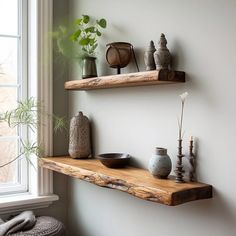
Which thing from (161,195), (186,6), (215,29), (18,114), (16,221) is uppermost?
(186,6)

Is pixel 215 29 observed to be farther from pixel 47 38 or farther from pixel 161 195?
pixel 47 38

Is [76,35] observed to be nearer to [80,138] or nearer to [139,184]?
[80,138]

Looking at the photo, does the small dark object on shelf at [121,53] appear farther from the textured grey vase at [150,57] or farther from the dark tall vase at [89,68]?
the dark tall vase at [89,68]

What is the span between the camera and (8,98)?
2.62 meters

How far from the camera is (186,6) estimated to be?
1.74 metres

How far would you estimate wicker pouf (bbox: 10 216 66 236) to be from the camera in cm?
212

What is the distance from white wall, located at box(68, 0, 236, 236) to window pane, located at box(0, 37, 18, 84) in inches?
22.9

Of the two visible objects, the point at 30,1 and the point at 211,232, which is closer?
the point at 211,232

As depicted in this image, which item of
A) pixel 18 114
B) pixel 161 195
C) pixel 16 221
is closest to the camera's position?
pixel 161 195

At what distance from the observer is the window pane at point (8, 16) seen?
8.57 feet

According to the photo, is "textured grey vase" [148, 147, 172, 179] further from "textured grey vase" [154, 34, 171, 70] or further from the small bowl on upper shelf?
"textured grey vase" [154, 34, 171, 70]

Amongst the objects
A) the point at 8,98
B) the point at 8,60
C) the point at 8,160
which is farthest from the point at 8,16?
the point at 8,160

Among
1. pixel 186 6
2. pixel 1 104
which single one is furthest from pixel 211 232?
pixel 1 104

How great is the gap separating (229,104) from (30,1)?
173 centimetres
